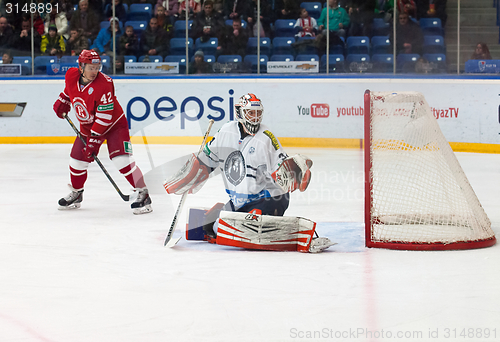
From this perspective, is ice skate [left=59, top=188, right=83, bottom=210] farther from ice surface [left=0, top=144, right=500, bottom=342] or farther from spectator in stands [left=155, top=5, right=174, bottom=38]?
spectator in stands [left=155, top=5, right=174, bottom=38]

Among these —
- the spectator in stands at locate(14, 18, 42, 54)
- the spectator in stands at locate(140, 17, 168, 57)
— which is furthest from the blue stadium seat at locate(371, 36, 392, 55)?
the spectator in stands at locate(14, 18, 42, 54)

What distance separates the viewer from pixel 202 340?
7.37 ft

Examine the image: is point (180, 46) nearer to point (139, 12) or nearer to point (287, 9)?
point (139, 12)

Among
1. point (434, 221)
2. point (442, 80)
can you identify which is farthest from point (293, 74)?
point (434, 221)

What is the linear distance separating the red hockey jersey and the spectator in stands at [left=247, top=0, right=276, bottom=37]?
4.77m

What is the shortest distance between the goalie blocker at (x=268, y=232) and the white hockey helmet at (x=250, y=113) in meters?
0.49

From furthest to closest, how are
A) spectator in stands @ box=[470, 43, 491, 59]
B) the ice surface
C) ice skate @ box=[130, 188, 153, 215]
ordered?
spectator in stands @ box=[470, 43, 491, 59], ice skate @ box=[130, 188, 153, 215], the ice surface

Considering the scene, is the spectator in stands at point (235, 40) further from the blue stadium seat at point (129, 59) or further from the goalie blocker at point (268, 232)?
the goalie blocker at point (268, 232)

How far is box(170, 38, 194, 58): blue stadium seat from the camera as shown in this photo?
31.3 ft

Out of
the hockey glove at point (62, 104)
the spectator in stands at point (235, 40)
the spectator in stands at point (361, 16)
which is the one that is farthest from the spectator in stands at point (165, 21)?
the hockey glove at point (62, 104)

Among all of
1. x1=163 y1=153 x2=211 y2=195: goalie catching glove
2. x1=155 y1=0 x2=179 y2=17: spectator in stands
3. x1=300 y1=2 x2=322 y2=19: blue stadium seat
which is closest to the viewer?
x1=163 y1=153 x2=211 y2=195: goalie catching glove

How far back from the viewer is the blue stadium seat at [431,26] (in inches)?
346

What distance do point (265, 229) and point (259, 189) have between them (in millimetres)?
254

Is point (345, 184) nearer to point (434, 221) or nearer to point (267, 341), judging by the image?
point (434, 221)
